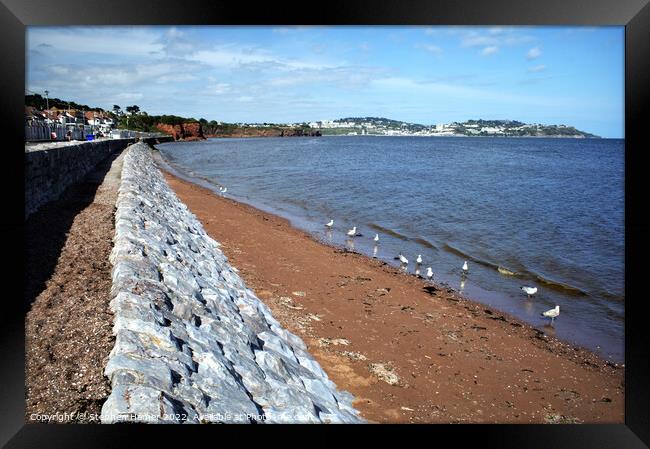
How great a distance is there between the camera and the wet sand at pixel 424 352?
18.1 ft

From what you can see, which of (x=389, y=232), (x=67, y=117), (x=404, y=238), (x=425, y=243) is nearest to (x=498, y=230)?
(x=425, y=243)

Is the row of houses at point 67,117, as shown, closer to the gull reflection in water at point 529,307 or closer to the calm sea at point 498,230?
the calm sea at point 498,230

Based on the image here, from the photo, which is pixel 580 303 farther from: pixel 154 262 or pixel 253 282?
pixel 154 262

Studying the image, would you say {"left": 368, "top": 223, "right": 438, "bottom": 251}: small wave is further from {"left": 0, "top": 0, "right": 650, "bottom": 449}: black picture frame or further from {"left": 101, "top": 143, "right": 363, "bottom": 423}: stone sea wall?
{"left": 0, "top": 0, "right": 650, "bottom": 449}: black picture frame

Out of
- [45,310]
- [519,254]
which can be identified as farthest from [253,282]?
[519,254]

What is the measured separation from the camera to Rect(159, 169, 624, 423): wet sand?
550 centimetres

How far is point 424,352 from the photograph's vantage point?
263 inches

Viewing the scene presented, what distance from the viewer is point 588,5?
13.1ft

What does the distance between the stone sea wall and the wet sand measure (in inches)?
27.7

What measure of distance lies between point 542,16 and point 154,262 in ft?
16.2

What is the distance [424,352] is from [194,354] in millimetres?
3910

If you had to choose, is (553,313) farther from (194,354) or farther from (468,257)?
(194,354)

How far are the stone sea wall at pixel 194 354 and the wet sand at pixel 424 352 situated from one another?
70 cm

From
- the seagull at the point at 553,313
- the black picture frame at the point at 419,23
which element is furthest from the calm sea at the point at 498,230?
the black picture frame at the point at 419,23
